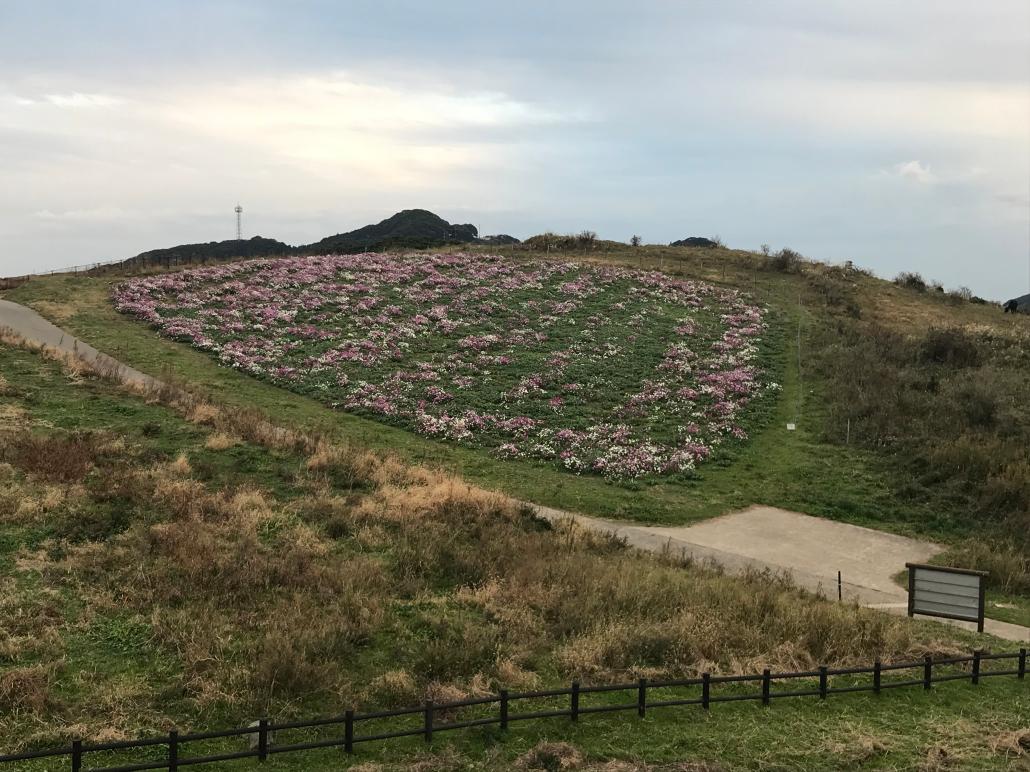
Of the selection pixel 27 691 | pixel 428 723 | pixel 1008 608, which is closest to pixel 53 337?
pixel 27 691

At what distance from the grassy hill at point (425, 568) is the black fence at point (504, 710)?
268 millimetres

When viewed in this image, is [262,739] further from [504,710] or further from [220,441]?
[220,441]

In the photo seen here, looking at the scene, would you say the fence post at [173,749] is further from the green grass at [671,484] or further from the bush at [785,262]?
the bush at [785,262]

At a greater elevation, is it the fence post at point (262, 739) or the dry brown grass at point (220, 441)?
the dry brown grass at point (220, 441)

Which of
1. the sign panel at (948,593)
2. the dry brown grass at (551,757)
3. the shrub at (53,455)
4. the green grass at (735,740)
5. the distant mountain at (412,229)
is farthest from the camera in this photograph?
the distant mountain at (412,229)

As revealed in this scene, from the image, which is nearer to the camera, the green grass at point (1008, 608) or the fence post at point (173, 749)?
the fence post at point (173, 749)

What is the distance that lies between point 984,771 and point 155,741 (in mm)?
9284

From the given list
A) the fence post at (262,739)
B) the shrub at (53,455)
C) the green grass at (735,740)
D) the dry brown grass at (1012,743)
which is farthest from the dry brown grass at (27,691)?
the dry brown grass at (1012,743)

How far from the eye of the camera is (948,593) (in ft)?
45.0

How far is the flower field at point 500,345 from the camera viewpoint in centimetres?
2788

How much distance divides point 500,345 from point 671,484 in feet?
51.9

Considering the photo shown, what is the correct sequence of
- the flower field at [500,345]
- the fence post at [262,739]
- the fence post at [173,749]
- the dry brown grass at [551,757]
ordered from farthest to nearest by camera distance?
1. the flower field at [500,345]
2. the dry brown grass at [551,757]
3. the fence post at [262,739]
4. the fence post at [173,749]

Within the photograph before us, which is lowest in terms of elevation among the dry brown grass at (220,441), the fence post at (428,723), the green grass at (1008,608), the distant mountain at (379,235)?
the green grass at (1008,608)

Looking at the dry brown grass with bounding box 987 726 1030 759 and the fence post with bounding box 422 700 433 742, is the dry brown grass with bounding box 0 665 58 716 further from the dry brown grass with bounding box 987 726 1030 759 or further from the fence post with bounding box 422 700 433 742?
the dry brown grass with bounding box 987 726 1030 759
